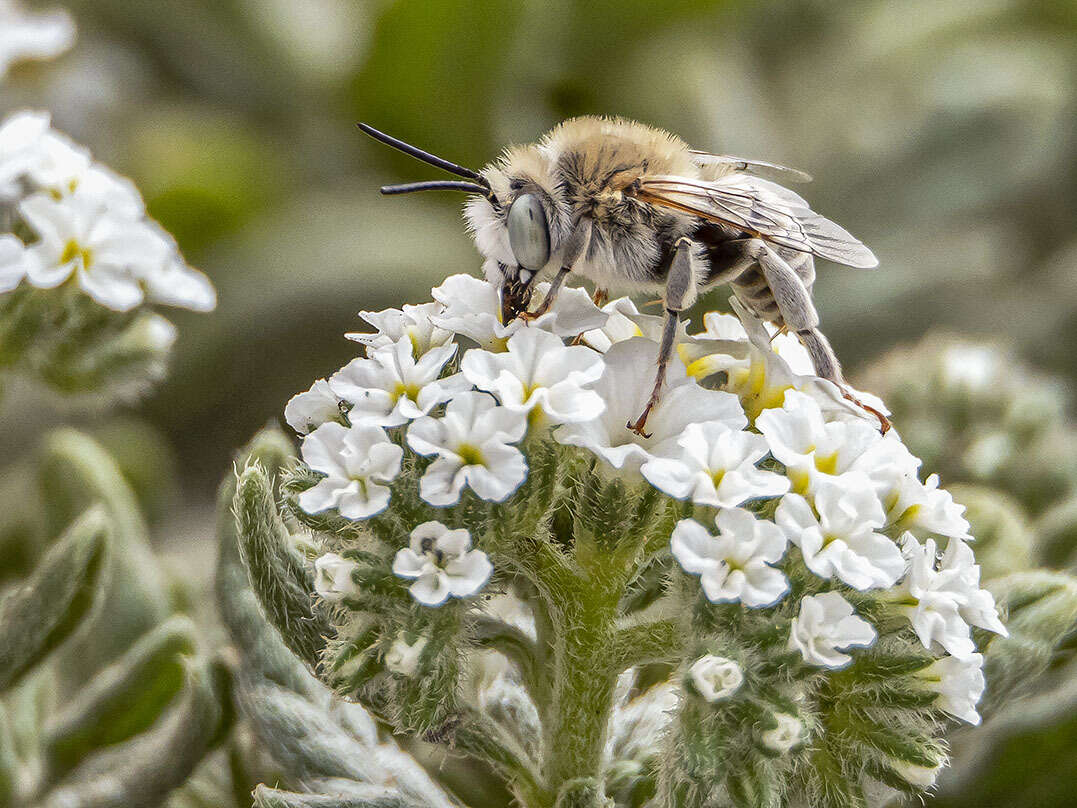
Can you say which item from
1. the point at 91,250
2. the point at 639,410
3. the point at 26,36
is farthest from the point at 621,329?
the point at 26,36

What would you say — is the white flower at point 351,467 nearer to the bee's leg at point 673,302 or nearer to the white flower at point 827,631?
the bee's leg at point 673,302

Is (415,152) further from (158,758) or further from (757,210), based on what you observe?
(158,758)

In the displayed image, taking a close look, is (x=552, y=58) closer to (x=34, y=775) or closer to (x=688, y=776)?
(x=34, y=775)

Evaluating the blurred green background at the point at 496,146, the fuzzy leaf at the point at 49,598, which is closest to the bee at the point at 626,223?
the fuzzy leaf at the point at 49,598

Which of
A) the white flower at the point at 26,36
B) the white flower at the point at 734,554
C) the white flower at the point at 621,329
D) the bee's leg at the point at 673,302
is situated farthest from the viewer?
the white flower at the point at 26,36

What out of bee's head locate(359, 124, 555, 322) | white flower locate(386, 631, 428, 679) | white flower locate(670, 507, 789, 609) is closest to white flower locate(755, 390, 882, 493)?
white flower locate(670, 507, 789, 609)

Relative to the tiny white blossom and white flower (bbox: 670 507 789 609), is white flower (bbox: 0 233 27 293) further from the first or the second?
white flower (bbox: 670 507 789 609)
